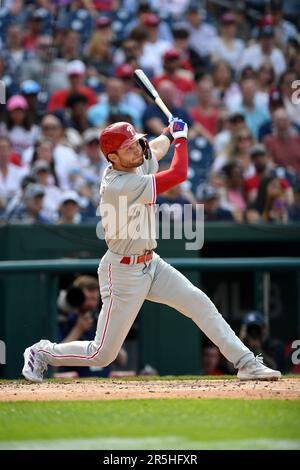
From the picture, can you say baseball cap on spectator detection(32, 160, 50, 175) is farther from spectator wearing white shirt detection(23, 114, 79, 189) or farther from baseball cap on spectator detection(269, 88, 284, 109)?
baseball cap on spectator detection(269, 88, 284, 109)

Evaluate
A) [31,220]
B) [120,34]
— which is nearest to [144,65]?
[120,34]

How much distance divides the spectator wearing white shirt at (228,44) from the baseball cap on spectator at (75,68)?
6.53 ft

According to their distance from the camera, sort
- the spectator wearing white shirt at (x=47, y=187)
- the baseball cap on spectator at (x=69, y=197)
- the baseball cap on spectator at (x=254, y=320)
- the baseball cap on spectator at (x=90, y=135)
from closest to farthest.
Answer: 1. the baseball cap on spectator at (x=254, y=320)
2. the baseball cap on spectator at (x=69, y=197)
3. the spectator wearing white shirt at (x=47, y=187)
4. the baseball cap on spectator at (x=90, y=135)

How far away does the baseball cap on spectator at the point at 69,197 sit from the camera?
982cm

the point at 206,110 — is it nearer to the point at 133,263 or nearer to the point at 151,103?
the point at 151,103

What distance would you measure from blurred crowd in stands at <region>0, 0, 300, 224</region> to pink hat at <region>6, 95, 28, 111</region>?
17 millimetres

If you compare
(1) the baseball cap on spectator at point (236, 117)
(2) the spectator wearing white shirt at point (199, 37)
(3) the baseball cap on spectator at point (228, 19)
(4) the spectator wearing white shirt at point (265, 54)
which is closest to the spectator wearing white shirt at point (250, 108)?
(1) the baseball cap on spectator at point (236, 117)

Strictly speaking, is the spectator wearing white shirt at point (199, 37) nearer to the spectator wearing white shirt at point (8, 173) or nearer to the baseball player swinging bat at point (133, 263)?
the spectator wearing white shirt at point (8, 173)

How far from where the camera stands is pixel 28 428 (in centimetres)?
524

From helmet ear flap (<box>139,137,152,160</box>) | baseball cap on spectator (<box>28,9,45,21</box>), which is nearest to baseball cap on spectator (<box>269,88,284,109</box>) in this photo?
baseball cap on spectator (<box>28,9,45,21</box>)

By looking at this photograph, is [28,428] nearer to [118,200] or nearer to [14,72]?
[118,200]

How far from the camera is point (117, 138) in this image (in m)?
6.21

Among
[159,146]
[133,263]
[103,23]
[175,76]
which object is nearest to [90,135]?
[175,76]
